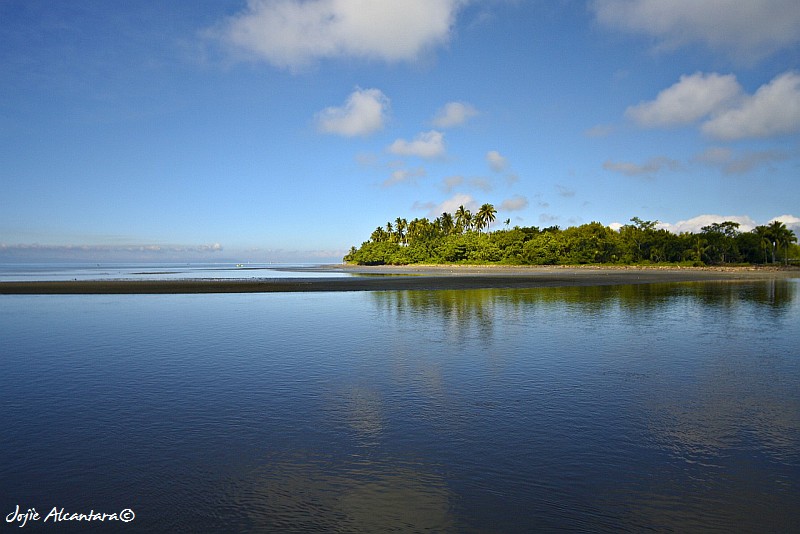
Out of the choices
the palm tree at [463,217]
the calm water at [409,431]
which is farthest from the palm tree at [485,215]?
the calm water at [409,431]

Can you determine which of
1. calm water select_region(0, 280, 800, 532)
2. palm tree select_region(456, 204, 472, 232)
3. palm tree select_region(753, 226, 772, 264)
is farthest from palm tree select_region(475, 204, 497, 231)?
calm water select_region(0, 280, 800, 532)

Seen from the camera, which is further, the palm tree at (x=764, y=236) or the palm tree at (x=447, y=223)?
the palm tree at (x=447, y=223)

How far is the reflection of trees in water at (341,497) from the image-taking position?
7184 mm

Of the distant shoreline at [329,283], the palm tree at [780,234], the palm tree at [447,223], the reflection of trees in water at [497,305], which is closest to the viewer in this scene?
the reflection of trees in water at [497,305]

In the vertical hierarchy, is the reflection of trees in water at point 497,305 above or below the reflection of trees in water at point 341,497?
above

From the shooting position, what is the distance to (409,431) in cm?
1086

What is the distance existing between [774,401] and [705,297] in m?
36.0

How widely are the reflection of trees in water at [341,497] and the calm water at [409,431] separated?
0.03 meters

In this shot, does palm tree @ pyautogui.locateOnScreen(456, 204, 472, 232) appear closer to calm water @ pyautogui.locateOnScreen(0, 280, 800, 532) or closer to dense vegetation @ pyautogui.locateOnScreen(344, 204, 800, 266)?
dense vegetation @ pyautogui.locateOnScreen(344, 204, 800, 266)

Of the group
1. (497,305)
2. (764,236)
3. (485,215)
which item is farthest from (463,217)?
(497,305)

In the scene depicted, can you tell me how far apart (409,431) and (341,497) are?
3119 millimetres

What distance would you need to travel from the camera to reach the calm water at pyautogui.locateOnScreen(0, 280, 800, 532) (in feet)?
25.0

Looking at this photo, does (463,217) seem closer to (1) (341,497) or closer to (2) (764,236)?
(2) (764,236)

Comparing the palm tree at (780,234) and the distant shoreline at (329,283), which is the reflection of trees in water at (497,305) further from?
the palm tree at (780,234)
